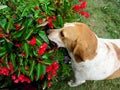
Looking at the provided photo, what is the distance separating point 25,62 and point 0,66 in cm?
30

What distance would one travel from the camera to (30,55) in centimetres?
366

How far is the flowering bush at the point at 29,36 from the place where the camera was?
3568 mm

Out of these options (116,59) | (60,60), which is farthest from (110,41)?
(60,60)

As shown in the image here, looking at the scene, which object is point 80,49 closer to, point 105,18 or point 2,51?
point 2,51

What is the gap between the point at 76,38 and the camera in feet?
12.1

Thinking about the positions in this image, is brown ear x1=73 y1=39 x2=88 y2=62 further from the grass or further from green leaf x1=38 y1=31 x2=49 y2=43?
the grass

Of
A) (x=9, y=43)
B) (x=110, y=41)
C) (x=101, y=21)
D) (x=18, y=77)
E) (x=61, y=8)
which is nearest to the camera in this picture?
(x=9, y=43)

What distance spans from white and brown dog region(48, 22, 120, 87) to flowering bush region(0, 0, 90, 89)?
0.58ft

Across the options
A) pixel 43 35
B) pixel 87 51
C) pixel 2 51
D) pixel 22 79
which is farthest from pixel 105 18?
pixel 2 51

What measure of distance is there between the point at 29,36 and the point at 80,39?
2.00ft

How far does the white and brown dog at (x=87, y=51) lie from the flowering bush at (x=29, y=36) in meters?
0.18

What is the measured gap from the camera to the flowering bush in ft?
11.7

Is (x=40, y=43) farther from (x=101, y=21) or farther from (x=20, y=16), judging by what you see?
(x=101, y=21)

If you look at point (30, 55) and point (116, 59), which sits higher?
point (30, 55)
